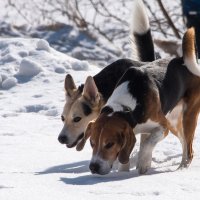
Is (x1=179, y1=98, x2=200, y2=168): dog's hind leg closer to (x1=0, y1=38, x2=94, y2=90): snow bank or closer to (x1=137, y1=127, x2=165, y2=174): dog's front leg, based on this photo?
(x1=137, y1=127, x2=165, y2=174): dog's front leg

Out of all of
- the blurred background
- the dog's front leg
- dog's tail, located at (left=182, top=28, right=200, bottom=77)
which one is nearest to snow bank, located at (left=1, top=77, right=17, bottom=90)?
the blurred background

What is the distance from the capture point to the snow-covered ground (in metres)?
4.53

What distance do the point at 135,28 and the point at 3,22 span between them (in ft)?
24.3

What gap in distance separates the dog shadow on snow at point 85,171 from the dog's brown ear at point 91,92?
683 mm

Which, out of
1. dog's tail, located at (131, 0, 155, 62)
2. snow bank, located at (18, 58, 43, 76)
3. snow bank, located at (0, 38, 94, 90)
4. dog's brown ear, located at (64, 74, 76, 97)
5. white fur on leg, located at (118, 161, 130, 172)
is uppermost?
dog's tail, located at (131, 0, 155, 62)

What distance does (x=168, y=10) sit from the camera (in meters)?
12.9

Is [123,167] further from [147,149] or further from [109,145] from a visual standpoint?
[109,145]

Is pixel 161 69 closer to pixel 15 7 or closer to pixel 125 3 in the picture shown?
pixel 125 3

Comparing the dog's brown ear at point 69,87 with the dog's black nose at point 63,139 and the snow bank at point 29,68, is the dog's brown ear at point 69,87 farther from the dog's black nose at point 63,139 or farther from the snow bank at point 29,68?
the snow bank at point 29,68

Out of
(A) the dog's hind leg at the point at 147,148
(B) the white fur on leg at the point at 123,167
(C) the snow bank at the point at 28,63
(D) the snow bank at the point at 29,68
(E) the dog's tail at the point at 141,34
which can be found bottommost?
(C) the snow bank at the point at 28,63

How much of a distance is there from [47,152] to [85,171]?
735mm

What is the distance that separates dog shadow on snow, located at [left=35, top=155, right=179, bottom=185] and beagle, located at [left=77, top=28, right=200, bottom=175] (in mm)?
91

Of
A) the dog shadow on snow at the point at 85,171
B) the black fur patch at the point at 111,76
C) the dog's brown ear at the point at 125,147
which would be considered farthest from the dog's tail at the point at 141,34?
the dog's brown ear at the point at 125,147

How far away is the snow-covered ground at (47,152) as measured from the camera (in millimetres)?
4531
